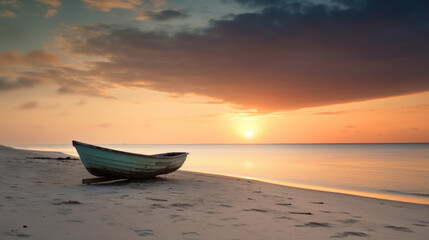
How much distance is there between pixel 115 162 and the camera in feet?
34.0

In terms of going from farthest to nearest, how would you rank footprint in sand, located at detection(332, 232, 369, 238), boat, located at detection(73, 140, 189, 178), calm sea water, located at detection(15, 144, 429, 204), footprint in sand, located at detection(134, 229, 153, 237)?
calm sea water, located at detection(15, 144, 429, 204)
boat, located at detection(73, 140, 189, 178)
footprint in sand, located at detection(332, 232, 369, 238)
footprint in sand, located at detection(134, 229, 153, 237)

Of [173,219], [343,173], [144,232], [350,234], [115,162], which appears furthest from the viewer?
[343,173]

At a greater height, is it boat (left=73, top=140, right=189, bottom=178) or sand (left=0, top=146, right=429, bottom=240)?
boat (left=73, top=140, right=189, bottom=178)

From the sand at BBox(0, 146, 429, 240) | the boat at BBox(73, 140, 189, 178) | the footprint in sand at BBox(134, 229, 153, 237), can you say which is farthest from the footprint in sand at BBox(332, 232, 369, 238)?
the boat at BBox(73, 140, 189, 178)

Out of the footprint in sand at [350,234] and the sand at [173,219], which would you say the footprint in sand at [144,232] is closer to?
the sand at [173,219]

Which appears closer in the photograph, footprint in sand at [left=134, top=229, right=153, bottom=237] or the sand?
footprint in sand at [left=134, top=229, right=153, bottom=237]

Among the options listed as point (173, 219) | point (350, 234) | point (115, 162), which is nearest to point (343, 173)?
point (115, 162)

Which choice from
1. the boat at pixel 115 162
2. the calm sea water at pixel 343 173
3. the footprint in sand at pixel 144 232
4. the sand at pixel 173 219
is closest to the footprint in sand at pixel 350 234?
the sand at pixel 173 219

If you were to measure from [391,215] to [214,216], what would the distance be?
514cm

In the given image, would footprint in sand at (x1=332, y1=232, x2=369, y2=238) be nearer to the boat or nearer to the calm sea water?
the boat

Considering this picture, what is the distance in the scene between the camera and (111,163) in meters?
10.3

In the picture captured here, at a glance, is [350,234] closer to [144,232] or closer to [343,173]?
[144,232]

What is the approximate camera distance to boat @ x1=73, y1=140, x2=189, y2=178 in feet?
32.9

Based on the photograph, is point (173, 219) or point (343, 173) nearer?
point (173, 219)
